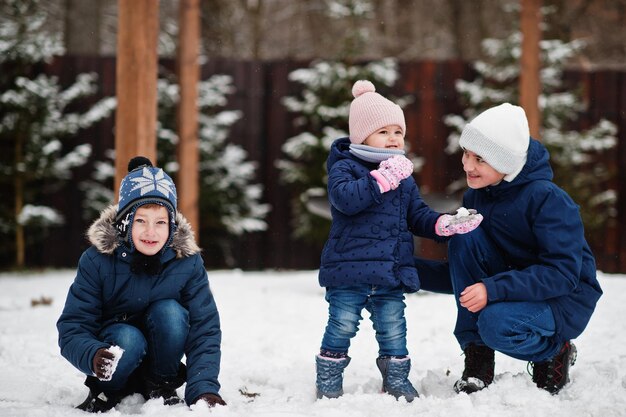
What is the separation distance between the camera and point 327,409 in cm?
270

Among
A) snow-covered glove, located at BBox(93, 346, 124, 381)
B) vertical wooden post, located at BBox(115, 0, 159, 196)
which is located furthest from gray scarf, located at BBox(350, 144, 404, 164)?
vertical wooden post, located at BBox(115, 0, 159, 196)

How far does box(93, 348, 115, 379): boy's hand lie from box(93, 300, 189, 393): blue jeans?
13 cm

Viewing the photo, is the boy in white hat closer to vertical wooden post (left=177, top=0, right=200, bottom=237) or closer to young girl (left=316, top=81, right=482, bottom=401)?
young girl (left=316, top=81, right=482, bottom=401)

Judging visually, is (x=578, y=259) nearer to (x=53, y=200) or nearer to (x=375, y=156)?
(x=375, y=156)

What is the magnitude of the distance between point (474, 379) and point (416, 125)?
5703mm

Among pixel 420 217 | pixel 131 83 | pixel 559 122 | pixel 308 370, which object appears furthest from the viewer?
pixel 559 122

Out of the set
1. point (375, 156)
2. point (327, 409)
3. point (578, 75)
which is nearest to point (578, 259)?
point (375, 156)

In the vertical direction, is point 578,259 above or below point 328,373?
above

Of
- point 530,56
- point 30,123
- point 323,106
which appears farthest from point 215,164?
point 530,56

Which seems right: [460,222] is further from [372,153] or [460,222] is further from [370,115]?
[370,115]

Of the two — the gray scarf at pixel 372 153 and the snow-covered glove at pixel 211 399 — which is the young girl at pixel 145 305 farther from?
the gray scarf at pixel 372 153

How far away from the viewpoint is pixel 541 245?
2.87 meters

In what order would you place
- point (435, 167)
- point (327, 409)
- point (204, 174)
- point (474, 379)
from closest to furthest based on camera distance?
point (327, 409) → point (474, 379) → point (204, 174) → point (435, 167)

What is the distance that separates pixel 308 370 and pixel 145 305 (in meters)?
0.95
